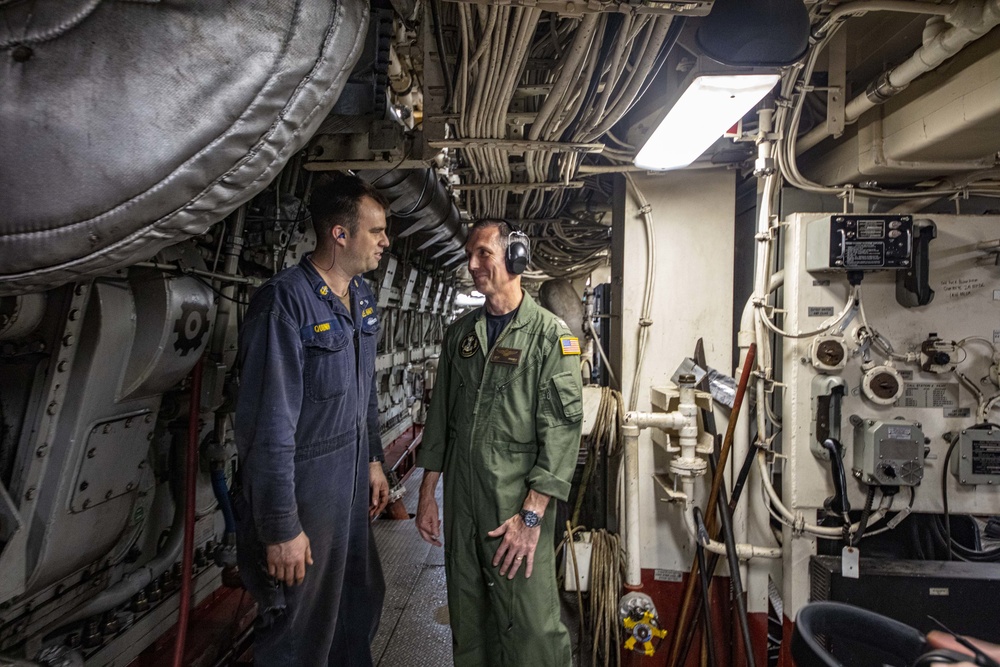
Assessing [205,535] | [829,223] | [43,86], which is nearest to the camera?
[43,86]

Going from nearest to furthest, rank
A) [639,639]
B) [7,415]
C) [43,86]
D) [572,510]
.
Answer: [43,86]
[7,415]
[639,639]
[572,510]

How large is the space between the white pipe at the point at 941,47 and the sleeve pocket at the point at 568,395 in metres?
1.52

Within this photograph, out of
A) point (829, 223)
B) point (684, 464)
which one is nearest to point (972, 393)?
point (829, 223)

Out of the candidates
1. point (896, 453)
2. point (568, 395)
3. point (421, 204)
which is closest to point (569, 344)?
point (568, 395)

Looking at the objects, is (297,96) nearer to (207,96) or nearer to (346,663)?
(207,96)

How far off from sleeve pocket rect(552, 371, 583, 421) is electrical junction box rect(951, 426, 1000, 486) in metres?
1.62

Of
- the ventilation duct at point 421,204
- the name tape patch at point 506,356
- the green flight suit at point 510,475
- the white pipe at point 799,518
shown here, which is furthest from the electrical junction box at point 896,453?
the ventilation duct at point 421,204

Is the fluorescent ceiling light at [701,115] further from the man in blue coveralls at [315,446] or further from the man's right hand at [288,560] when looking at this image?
the man's right hand at [288,560]

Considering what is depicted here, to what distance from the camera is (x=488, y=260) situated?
2059mm

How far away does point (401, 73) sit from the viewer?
2.51 metres

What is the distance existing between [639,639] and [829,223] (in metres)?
2.09

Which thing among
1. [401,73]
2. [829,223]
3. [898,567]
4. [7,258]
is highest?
[401,73]

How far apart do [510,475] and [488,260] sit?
2.88ft

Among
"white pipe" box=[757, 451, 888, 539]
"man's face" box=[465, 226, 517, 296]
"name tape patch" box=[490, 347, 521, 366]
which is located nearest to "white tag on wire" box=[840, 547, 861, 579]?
"white pipe" box=[757, 451, 888, 539]
